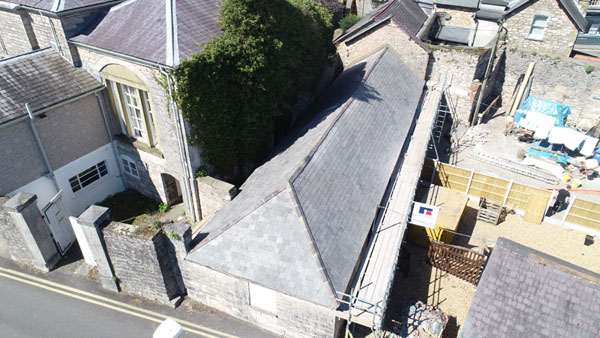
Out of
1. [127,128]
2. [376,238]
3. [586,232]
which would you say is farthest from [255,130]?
[586,232]

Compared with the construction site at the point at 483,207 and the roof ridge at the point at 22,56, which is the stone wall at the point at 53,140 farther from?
the construction site at the point at 483,207


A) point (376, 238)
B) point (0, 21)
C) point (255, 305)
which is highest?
point (0, 21)

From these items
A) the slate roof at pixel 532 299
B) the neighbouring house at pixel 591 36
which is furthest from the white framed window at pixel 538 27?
the slate roof at pixel 532 299

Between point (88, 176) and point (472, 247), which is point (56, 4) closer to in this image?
point (88, 176)

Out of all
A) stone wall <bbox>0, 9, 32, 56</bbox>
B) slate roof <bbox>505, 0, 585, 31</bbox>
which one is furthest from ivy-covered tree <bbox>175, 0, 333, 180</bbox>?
slate roof <bbox>505, 0, 585, 31</bbox>

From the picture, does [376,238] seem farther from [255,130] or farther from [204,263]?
[255,130]

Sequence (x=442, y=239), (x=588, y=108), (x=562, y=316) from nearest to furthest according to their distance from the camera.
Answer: (x=562, y=316)
(x=442, y=239)
(x=588, y=108)

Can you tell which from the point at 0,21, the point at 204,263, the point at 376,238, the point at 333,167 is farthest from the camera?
the point at 0,21
